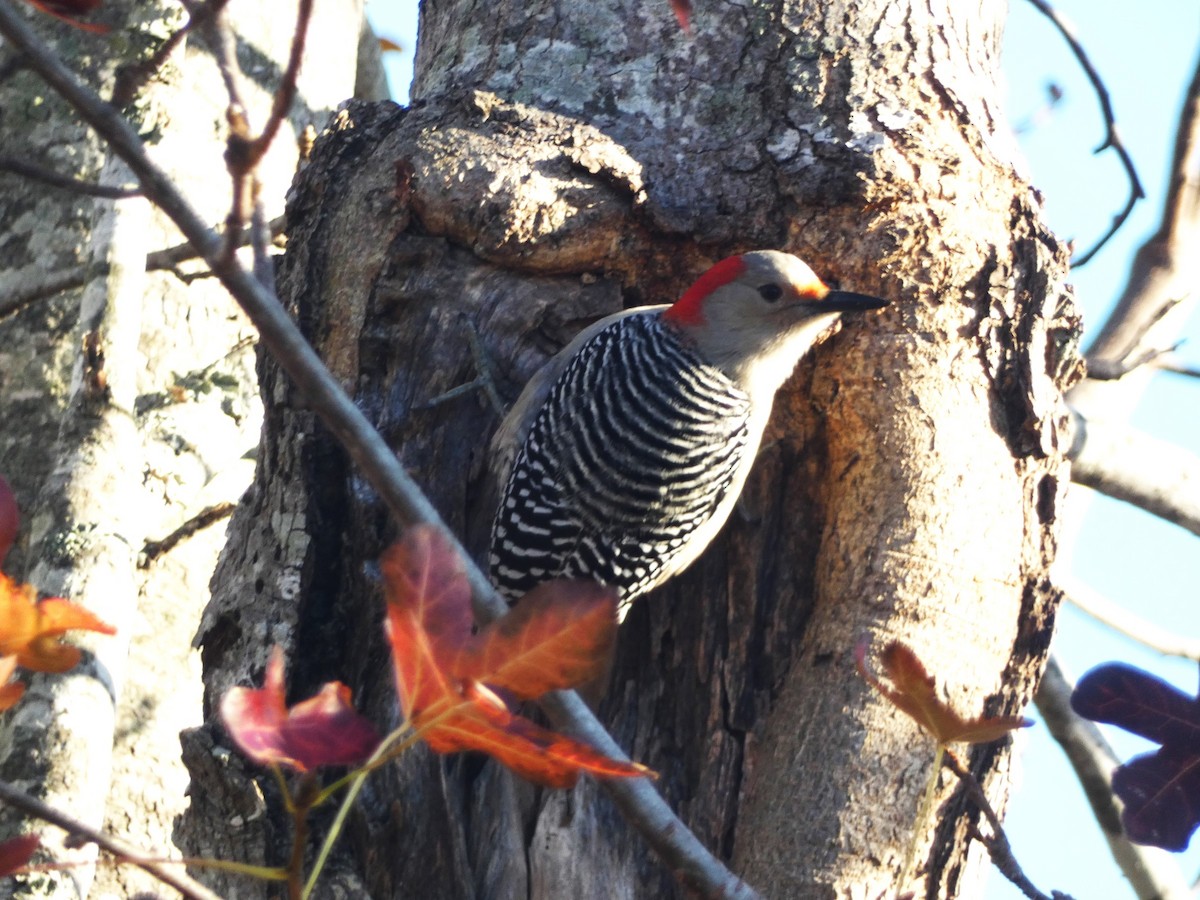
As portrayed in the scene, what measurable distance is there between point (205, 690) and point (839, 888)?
155 centimetres

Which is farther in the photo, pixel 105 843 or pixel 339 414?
pixel 339 414

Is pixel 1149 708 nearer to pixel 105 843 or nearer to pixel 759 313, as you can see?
pixel 105 843

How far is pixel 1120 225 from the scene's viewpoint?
398 cm

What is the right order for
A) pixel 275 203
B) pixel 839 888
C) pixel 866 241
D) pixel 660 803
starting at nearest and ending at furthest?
1. pixel 660 803
2. pixel 839 888
3. pixel 866 241
4. pixel 275 203

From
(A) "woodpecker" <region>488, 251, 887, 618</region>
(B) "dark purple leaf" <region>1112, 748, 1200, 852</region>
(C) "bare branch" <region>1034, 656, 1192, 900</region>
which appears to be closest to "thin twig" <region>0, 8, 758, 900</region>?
(B) "dark purple leaf" <region>1112, 748, 1200, 852</region>

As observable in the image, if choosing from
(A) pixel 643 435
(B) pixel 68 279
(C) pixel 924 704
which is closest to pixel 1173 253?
(A) pixel 643 435

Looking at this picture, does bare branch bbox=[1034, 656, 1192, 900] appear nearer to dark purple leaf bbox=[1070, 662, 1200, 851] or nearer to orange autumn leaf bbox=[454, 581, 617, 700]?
dark purple leaf bbox=[1070, 662, 1200, 851]

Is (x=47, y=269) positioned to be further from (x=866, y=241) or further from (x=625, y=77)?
(x=866, y=241)

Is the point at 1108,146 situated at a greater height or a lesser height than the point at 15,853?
greater

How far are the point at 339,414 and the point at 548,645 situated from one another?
314 mm

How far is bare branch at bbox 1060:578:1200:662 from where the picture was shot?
483 cm

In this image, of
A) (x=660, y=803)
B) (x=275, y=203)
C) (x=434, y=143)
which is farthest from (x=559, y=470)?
(x=660, y=803)

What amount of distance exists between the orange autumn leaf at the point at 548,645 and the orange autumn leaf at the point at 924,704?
1.13ft

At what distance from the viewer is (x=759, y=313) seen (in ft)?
11.4
